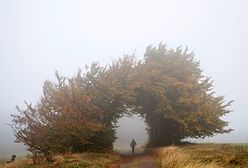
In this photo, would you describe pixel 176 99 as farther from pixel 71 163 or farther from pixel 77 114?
pixel 71 163

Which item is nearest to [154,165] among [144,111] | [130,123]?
[144,111]

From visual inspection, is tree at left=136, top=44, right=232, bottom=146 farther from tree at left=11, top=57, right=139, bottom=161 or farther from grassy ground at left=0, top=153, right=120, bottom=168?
grassy ground at left=0, top=153, right=120, bottom=168

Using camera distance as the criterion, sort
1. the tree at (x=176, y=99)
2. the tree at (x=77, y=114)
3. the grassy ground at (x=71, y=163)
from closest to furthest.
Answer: the grassy ground at (x=71, y=163)
the tree at (x=77, y=114)
the tree at (x=176, y=99)

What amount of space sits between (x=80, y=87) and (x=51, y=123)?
552 cm

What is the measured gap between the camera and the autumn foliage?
31.4 m

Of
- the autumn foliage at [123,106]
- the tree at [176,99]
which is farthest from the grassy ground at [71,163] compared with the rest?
the tree at [176,99]

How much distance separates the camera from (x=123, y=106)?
37.0 metres

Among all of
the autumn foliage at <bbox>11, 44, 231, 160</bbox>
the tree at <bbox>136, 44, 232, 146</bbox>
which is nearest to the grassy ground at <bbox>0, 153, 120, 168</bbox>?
the autumn foliage at <bbox>11, 44, 231, 160</bbox>

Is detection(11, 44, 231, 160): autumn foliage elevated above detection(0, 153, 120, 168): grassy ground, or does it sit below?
above

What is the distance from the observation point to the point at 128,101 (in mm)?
38000

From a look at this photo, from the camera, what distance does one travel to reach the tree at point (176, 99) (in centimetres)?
3703

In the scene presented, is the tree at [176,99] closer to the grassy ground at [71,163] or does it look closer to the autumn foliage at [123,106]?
the autumn foliage at [123,106]

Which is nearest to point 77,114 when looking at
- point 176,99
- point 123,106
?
point 123,106

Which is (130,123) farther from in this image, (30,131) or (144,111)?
(30,131)
